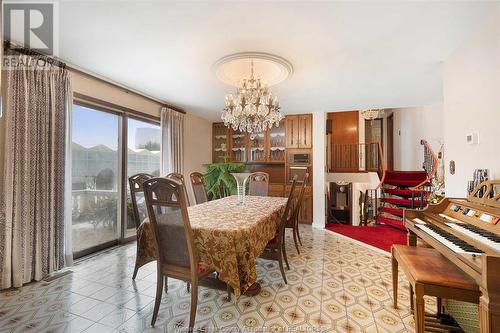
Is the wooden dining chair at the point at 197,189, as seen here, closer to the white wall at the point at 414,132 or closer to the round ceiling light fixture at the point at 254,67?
the round ceiling light fixture at the point at 254,67

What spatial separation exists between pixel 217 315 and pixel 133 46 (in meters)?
2.50

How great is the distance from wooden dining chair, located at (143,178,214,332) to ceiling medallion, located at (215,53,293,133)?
131 cm

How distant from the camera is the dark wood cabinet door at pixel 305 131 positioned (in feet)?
15.4

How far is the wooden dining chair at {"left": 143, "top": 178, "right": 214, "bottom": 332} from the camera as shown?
1.50 meters

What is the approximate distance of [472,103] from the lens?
1879 mm

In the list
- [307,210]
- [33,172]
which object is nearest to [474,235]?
[307,210]

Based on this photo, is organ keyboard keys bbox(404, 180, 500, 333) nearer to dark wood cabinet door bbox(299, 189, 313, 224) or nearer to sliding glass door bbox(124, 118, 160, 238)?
dark wood cabinet door bbox(299, 189, 313, 224)

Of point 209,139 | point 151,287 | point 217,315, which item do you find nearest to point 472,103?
point 217,315

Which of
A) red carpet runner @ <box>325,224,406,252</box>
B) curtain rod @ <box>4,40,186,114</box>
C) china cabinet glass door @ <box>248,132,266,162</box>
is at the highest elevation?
curtain rod @ <box>4,40,186,114</box>

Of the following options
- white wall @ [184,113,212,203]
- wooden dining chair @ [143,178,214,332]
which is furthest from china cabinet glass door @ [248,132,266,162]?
wooden dining chair @ [143,178,214,332]

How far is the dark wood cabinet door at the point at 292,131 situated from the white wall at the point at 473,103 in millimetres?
2670

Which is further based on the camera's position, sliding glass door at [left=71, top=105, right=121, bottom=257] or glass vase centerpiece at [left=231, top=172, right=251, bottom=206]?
sliding glass door at [left=71, top=105, right=121, bottom=257]

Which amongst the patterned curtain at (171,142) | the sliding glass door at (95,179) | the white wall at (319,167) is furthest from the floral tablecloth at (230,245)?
the white wall at (319,167)

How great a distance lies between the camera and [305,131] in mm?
4730
